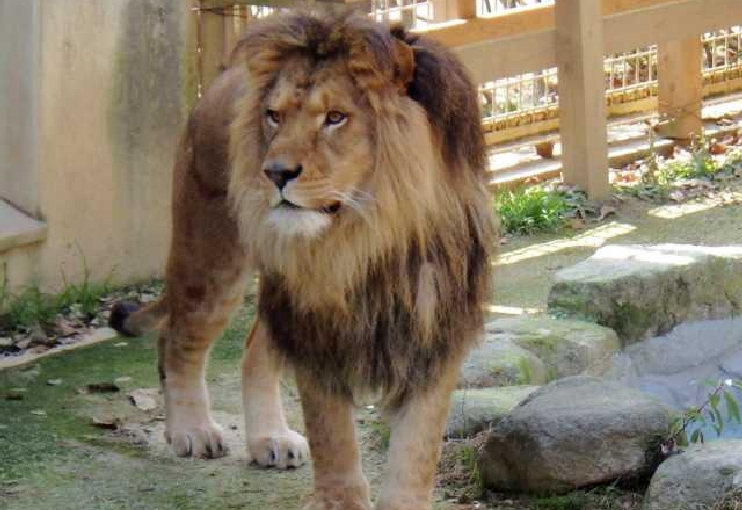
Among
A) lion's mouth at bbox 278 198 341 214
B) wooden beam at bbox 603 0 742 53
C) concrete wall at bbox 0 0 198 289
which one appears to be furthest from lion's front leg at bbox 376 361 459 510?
wooden beam at bbox 603 0 742 53

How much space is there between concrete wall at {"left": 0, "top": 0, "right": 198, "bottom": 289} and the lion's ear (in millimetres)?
3224

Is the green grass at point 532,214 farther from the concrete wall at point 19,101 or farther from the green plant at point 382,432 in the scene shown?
the green plant at point 382,432

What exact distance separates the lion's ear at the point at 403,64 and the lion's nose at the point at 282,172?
1.23 feet

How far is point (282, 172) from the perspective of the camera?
366 centimetres

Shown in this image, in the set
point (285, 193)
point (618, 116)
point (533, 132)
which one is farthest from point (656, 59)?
point (285, 193)

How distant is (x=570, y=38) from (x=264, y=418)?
13.3 feet

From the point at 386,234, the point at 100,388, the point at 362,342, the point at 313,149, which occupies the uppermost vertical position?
the point at 313,149

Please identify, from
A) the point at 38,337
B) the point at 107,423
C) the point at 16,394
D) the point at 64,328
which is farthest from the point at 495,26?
the point at 107,423

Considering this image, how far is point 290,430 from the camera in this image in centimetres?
506

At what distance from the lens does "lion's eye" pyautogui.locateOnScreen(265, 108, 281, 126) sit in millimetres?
3797

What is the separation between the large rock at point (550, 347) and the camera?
5332 millimetres

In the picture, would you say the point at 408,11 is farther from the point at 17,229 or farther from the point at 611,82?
the point at 17,229

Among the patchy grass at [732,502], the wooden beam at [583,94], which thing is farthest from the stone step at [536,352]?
the wooden beam at [583,94]

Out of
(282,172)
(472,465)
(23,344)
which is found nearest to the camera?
(282,172)
